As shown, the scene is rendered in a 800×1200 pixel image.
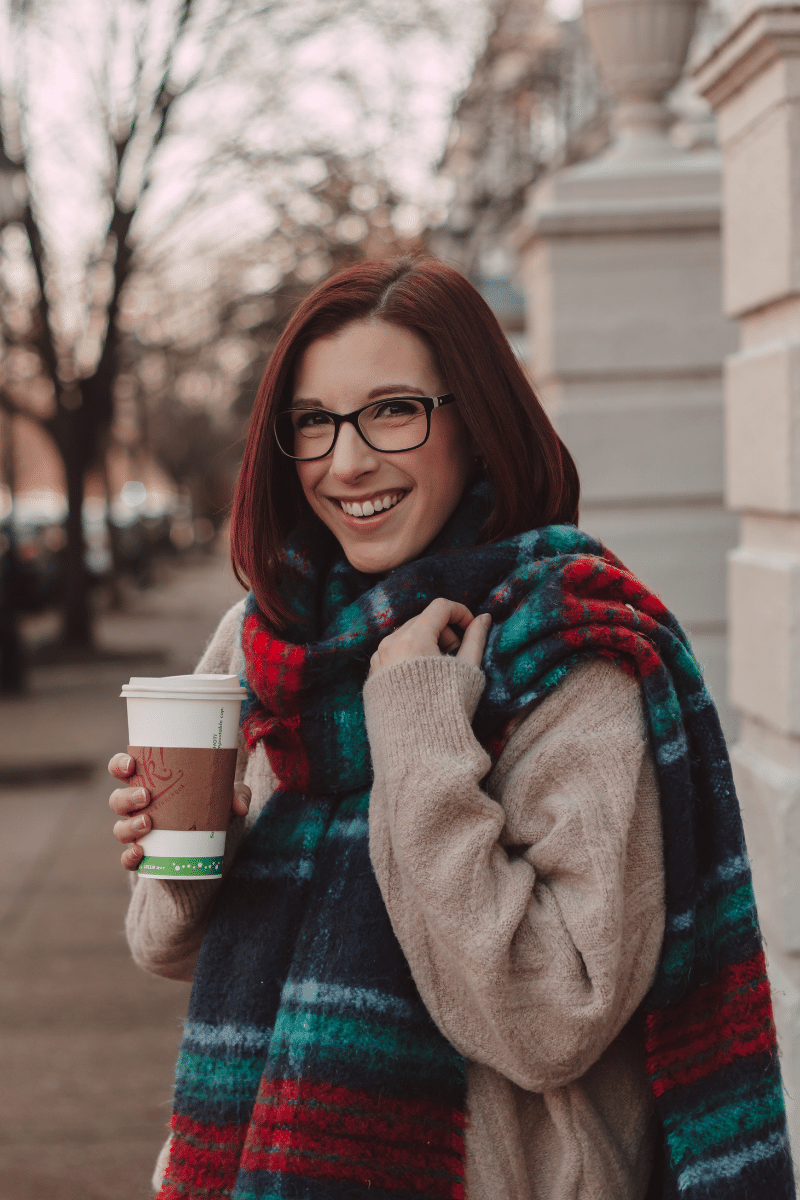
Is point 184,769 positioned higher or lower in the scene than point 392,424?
lower

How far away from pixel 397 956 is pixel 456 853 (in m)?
0.22

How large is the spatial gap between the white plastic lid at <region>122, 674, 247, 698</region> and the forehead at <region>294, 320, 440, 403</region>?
0.44 metres

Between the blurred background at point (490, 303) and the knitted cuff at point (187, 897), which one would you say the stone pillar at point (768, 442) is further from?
the knitted cuff at point (187, 897)

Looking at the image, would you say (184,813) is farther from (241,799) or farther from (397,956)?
(397,956)

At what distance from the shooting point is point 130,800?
5.82 feet

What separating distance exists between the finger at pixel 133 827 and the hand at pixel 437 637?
0.37 m

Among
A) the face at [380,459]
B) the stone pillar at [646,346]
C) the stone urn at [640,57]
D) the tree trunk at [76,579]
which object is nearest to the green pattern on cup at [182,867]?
the face at [380,459]

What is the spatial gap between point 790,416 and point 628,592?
1601mm

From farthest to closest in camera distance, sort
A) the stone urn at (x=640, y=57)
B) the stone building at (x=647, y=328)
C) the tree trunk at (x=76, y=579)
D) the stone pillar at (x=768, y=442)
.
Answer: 1. the tree trunk at (x=76, y=579)
2. the stone building at (x=647, y=328)
3. the stone urn at (x=640, y=57)
4. the stone pillar at (x=768, y=442)

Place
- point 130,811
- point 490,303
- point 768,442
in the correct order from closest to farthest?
point 130,811 → point 768,442 → point 490,303

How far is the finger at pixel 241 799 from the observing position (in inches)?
73.7

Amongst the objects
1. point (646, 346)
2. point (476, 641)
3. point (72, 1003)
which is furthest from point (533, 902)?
point (72, 1003)

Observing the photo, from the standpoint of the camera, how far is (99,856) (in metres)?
7.84

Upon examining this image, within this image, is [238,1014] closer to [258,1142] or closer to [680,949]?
[258,1142]
